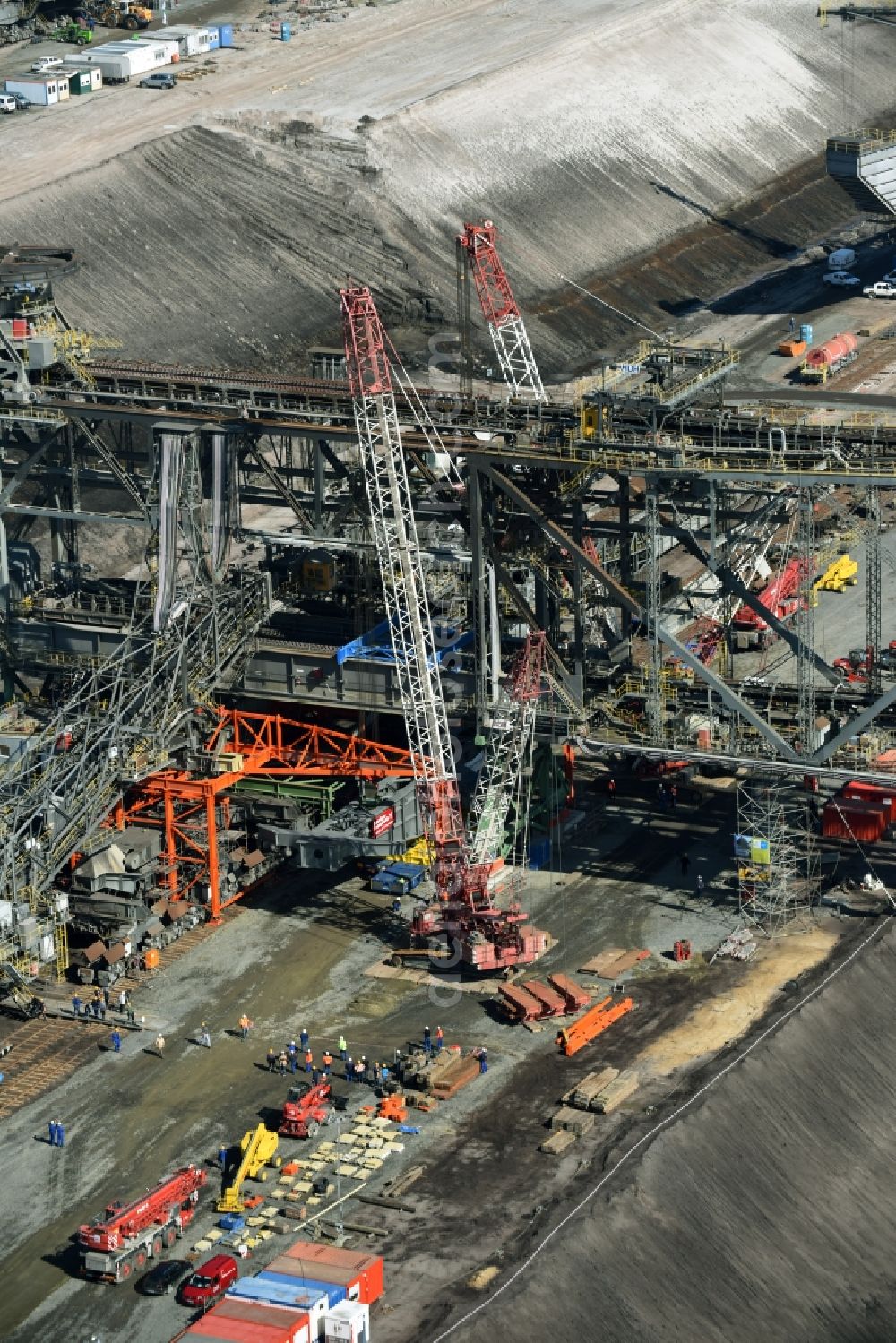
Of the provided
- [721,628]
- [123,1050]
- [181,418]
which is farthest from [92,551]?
[123,1050]

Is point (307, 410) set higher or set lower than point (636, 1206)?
higher

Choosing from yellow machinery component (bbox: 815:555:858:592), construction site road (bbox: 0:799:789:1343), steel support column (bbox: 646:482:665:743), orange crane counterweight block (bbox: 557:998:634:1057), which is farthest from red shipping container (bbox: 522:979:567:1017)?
yellow machinery component (bbox: 815:555:858:592)

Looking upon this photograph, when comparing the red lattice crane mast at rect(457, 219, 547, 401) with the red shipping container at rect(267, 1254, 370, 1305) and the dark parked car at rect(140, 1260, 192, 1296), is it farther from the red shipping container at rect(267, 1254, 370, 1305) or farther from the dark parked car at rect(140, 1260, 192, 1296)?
the red shipping container at rect(267, 1254, 370, 1305)

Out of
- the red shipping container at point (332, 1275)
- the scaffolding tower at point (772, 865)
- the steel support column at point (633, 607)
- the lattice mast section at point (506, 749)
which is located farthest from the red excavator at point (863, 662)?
the red shipping container at point (332, 1275)

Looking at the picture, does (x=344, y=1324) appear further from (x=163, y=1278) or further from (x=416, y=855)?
(x=416, y=855)

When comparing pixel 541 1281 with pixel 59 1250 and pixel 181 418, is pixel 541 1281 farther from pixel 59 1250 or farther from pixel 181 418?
pixel 181 418
